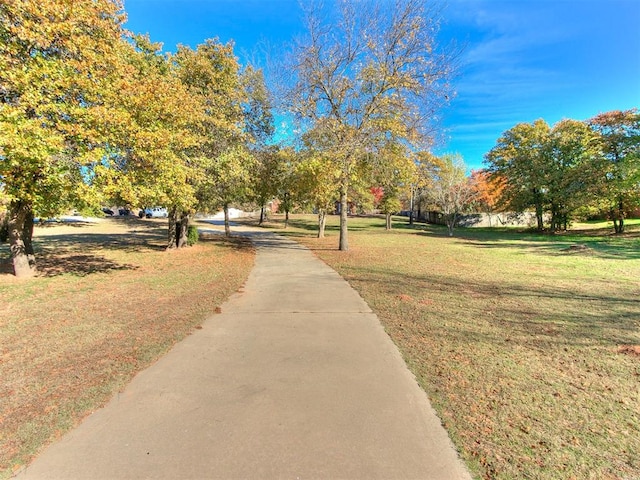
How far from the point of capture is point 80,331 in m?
4.70

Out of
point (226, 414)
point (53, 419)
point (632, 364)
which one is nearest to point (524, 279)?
point (632, 364)

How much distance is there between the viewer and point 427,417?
268 centimetres

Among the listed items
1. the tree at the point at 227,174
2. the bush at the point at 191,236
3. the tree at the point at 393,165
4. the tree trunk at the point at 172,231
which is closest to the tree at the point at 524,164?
the tree at the point at 393,165

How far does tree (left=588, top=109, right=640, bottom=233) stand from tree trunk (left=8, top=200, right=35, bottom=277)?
29.6m

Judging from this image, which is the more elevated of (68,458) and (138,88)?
(138,88)

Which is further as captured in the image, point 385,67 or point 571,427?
point 385,67

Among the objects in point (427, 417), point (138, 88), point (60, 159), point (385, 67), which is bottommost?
point (427, 417)

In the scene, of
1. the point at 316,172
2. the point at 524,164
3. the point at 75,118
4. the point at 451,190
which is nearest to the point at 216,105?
the point at 316,172

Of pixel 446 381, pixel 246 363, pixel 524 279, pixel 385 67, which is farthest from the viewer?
pixel 385 67

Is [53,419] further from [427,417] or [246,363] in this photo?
[427,417]

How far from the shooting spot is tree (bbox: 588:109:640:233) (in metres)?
21.1

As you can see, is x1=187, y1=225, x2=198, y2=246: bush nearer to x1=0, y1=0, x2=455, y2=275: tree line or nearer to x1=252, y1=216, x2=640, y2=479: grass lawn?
x1=0, y1=0, x2=455, y2=275: tree line

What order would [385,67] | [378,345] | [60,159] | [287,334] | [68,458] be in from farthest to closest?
[385,67] < [60,159] < [287,334] < [378,345] < [68,458]

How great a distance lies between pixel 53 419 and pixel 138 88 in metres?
7.15
